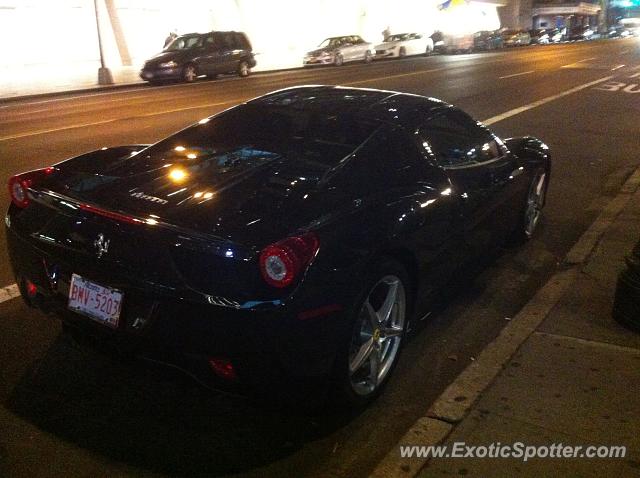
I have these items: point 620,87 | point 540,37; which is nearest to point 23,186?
point 620,87

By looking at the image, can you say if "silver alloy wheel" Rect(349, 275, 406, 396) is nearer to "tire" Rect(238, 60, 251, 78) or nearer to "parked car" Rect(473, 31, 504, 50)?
"tire" Rect(238, 60, 251, 78)

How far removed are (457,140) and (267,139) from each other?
4.45 ft

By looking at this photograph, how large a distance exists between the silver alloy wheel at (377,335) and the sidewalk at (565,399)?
0.51m

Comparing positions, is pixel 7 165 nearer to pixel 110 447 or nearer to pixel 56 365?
pixel 56 365

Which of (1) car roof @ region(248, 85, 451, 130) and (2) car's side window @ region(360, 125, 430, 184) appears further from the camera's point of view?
(1) car roof @ region(248, 85, 451, 130)

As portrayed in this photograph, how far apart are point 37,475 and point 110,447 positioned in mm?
320

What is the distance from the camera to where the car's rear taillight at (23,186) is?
364 cm

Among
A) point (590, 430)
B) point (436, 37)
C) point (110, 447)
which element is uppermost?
point (110, 447)

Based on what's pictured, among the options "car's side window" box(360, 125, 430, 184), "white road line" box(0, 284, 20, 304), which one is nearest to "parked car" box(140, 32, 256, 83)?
"white road line" box(0, 284, 20, 304)

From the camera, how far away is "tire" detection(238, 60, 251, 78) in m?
24.9

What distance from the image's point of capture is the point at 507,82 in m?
20.0

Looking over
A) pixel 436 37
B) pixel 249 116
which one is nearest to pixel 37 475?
pixel 249 116

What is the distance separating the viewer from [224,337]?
286cm

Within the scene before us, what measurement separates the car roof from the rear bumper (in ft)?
5.32
